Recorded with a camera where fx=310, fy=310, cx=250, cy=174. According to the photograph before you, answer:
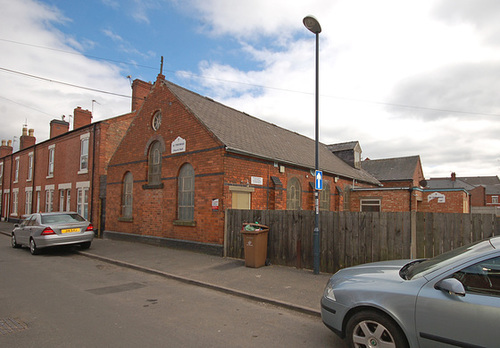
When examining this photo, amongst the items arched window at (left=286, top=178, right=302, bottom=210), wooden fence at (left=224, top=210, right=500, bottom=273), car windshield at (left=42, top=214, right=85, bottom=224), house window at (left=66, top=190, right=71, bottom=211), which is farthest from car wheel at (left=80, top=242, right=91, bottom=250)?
house window at (left=66, top=190, right=71, bottom=211)

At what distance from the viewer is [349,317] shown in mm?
3645

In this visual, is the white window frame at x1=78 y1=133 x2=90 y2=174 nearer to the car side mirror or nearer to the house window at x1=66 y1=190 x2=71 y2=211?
the house window at x1=66 y1=190 x2=71 y2=211

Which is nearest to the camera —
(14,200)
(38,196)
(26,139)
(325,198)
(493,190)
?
(325,198)

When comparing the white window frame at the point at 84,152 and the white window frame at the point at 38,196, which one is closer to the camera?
the white window frame at the point at 84,152

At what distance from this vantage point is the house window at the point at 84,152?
1828cm

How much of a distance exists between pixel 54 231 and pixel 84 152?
8.99 m

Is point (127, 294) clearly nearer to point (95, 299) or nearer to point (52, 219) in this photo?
point (95, 299)

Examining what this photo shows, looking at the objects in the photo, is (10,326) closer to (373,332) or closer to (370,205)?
(373,332)

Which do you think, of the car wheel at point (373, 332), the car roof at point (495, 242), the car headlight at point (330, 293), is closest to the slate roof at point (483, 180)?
the car roof at point (495, 242)

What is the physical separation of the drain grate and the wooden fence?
5976 millimetres

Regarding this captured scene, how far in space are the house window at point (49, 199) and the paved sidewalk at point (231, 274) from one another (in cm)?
1299

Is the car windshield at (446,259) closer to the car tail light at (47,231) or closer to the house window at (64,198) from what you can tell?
the car tail light at (47,231)

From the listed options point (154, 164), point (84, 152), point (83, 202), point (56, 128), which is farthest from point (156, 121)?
point (56, 128)

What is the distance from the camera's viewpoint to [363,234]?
7531 mm
